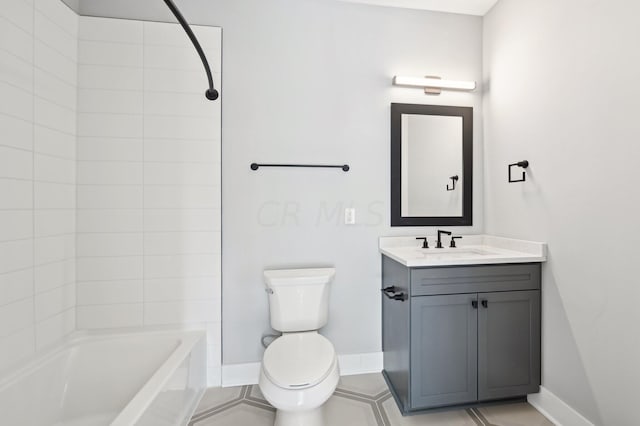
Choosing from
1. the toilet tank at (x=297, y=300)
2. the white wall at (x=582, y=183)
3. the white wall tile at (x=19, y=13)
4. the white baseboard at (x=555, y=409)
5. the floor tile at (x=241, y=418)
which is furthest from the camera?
the toilet tank at (x=297, y=300)

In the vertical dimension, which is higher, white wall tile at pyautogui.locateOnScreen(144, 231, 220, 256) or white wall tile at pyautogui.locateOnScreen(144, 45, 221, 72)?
white wall tile at pyautogui.locateOnScreen(144, 45, 221, 72)

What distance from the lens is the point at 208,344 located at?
1888mm

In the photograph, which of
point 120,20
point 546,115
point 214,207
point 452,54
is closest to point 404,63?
point 452,54

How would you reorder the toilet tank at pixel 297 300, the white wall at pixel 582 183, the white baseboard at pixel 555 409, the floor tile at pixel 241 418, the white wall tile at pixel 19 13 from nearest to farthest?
1. the white wall at pixel 582 183
2. the white wall tile at pixel 19 13
3. the white baseboard at pixel 555 409
4. the floor tile at pixel 241 418
5. the toilet tank at pixel 297 300

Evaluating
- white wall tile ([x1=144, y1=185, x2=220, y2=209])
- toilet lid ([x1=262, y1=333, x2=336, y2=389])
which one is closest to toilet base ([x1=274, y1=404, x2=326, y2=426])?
toilet lid ([x1=262, y1=333, x2=336, y2=389])

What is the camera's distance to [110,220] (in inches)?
70.9

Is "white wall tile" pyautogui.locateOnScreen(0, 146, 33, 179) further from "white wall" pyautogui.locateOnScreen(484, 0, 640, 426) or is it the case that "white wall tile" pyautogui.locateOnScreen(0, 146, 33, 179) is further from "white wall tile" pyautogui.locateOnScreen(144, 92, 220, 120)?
"white wall" pyautogui.locateOnScreen(484, 0, 640, 426)

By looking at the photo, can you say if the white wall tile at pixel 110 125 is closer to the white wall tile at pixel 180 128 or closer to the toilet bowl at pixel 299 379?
the white wall tile at pixel 180 128

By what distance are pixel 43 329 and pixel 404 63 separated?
2.75 metres

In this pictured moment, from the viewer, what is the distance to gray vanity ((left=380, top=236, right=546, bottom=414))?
1574 mm

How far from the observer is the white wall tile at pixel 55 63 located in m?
1.51

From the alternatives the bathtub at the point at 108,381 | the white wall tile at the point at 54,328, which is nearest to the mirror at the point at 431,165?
the bathtub at the point at 108,381

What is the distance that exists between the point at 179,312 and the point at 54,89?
147 centimetres

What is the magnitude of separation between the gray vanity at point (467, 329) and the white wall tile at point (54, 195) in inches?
78.1
